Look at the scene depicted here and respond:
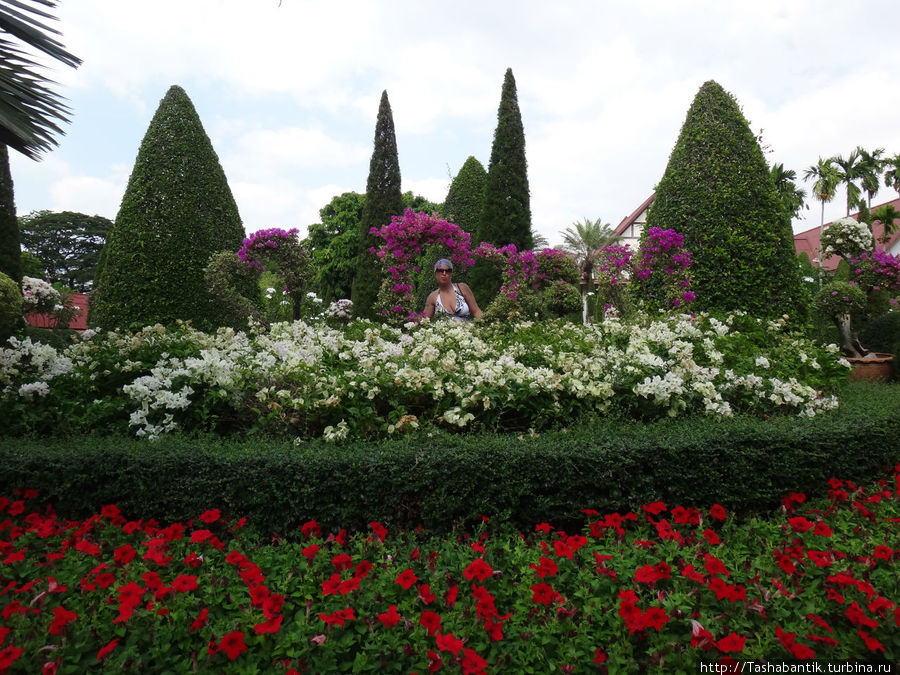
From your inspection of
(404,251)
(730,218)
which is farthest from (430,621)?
(404,251)

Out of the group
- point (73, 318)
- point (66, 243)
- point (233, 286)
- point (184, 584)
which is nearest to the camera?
point (184, 584)

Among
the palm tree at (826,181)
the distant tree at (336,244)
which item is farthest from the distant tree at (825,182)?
the distant tree at (336,244)

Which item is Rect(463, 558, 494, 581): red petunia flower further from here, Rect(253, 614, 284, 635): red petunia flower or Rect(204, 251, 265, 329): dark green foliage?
Rect(204, 251, 265, 329): dark green foliage

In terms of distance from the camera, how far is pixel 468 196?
626 inches

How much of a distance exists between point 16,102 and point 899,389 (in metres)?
7.24

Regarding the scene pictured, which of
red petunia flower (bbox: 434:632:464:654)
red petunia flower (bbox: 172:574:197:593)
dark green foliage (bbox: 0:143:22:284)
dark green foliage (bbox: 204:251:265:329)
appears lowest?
red petunia flower (bbox: 434:632:464:654)

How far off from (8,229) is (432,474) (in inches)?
303

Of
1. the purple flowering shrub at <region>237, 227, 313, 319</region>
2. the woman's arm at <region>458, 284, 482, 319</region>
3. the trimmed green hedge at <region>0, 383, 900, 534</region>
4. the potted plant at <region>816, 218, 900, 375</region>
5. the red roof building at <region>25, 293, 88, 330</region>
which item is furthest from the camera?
the red roof building at <region>25, 293, 88, 330</region>

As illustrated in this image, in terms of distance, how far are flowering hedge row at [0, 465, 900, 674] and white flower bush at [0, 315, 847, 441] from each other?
0.99 m

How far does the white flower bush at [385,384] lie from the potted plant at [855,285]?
5.74m

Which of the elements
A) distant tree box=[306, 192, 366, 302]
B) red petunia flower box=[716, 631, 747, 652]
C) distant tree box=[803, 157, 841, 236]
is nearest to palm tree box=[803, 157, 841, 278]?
distant tree box=[803, 157, 841, 236]

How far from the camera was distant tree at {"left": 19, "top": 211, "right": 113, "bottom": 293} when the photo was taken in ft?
142

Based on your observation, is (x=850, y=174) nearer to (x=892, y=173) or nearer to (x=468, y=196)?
(x=892, y=173)

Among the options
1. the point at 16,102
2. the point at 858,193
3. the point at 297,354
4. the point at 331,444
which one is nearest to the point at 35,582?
the point at 331,444
